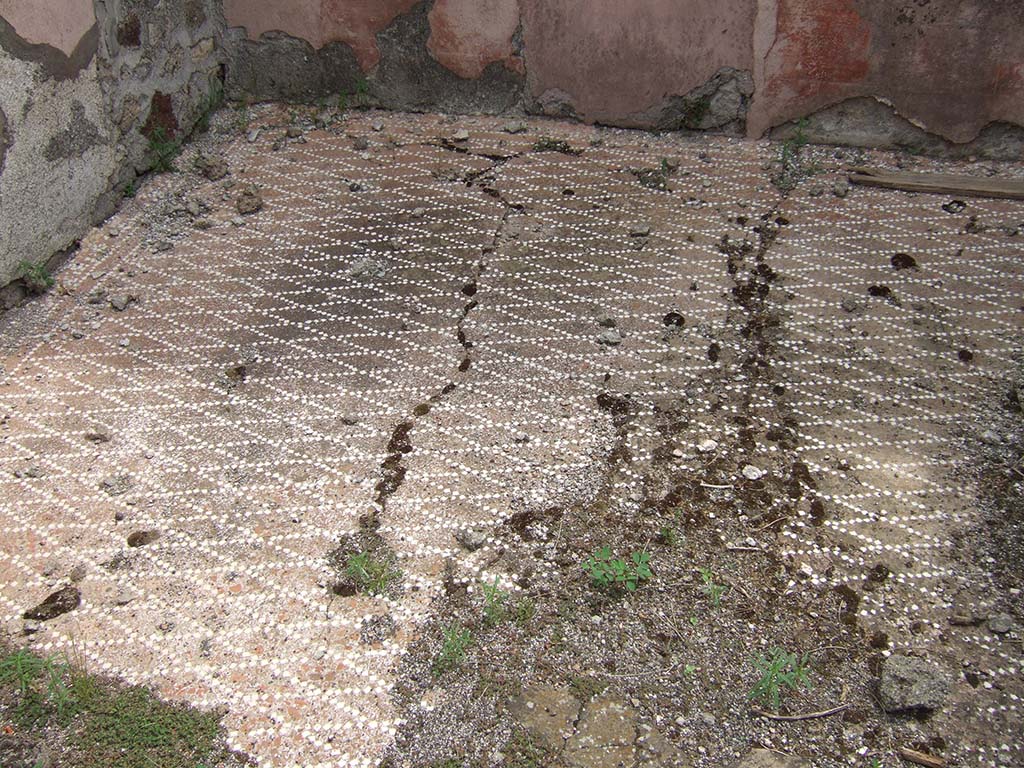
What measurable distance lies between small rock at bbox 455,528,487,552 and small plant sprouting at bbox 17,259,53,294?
1.97 metres

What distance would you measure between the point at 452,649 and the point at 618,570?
465mm

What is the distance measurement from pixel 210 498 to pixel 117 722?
2.24ft

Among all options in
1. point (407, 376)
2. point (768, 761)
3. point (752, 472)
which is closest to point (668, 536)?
point (752, 472)

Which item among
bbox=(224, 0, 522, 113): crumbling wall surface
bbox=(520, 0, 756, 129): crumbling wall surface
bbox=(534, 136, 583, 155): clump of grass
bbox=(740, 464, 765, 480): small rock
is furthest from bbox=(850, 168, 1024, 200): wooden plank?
bbox=(740, 464, 765, 480): small rock

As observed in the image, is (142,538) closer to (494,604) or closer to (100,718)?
(100,718)

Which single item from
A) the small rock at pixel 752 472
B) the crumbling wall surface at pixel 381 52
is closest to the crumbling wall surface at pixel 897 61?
the crumbling wall surface at pixel 381 52

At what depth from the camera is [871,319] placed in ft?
9.78

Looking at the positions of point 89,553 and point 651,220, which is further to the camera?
point 651,220

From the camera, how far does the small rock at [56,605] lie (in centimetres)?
214

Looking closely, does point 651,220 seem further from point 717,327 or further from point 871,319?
point 871,319

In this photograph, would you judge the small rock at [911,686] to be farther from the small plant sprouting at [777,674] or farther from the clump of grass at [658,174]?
the clump of grass at [658,174]

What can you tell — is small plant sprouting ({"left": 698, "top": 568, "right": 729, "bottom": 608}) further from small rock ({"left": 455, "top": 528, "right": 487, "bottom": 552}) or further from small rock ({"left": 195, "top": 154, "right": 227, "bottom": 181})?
small rock ({"left": 195, "top": 154, "right": 227, "bottom": 181})

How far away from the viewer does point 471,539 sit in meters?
2.27

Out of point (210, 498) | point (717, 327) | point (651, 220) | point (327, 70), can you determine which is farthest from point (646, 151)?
point (210, 498)
